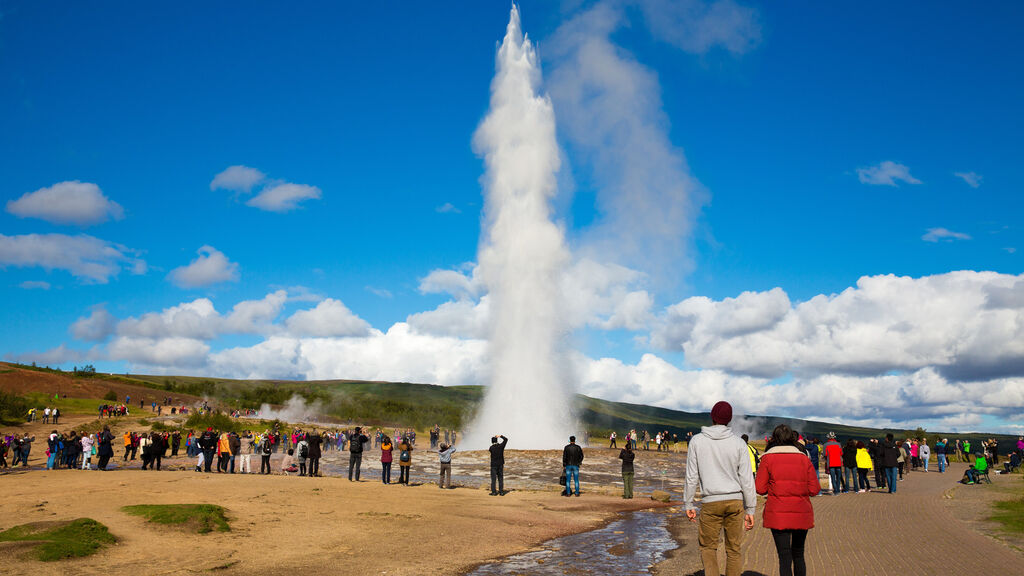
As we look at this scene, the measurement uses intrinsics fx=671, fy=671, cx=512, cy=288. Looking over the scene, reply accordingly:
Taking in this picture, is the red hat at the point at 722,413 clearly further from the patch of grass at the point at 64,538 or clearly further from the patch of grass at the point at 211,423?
the patch of grass at the point at 211,423

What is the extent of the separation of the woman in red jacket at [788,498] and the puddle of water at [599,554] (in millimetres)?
3253

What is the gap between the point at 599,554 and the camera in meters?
12.2

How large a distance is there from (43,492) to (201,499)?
16.7 ft

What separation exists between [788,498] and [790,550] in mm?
625

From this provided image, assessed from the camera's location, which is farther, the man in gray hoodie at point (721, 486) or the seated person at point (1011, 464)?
the seated person at point (1011, 464)

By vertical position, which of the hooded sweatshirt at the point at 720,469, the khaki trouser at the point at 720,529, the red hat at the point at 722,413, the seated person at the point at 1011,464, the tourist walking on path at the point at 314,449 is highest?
the red hat at the point at 722,413

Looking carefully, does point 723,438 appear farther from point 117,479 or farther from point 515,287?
point 515,287

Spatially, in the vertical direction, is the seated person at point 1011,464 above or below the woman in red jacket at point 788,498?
below

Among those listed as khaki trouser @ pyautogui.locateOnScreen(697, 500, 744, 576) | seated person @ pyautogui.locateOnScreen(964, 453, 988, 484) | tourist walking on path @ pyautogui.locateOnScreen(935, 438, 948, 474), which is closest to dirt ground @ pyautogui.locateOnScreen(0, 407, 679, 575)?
khaki trouser @ pyautogui.locateOnScreen(697, 500, 744, 576)

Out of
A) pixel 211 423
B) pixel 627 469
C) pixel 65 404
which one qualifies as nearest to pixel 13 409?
pixel 65 404

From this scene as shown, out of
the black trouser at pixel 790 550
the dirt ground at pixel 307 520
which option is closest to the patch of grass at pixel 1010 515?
the dirt ground at pixel 307 520

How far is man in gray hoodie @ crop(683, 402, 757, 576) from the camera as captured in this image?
7141 millimetres

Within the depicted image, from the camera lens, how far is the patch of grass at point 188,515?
44.5 ft

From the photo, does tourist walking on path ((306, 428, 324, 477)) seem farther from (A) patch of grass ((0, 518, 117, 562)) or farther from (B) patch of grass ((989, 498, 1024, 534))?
(B) patch of grass ((989, 498, 1024, 534))
